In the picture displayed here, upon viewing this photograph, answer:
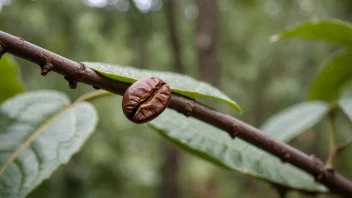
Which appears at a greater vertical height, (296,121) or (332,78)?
(332,78)

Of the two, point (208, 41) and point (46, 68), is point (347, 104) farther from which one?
point (208, 41)

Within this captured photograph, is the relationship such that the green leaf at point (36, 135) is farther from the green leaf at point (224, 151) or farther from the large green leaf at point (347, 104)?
the large green leaf at point (347, 104)

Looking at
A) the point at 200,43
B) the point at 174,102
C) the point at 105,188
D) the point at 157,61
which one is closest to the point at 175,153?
the point at 105,188

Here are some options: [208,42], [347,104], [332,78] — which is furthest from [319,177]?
[208,42]

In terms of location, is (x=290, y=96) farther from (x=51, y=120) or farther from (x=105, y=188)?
(x=51, y=120)

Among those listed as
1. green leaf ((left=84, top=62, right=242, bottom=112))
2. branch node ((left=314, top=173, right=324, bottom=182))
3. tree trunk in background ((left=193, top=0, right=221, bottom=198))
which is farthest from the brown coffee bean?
tree trunk in background ((left=193, top=0, right=221, bottom=198))

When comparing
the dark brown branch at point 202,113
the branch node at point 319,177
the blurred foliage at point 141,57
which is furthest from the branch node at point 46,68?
the blurred foliage at point 141,57
